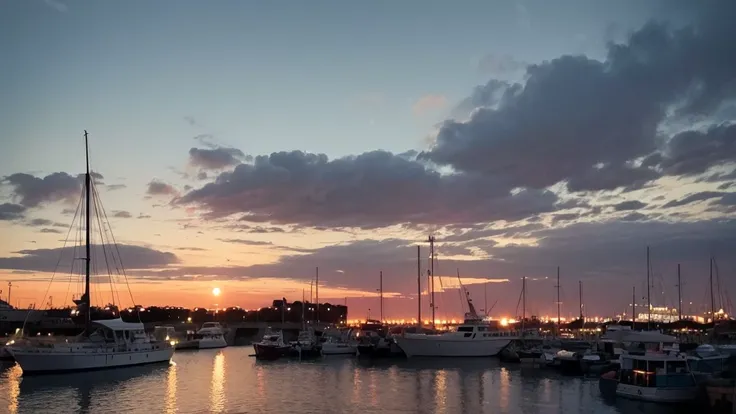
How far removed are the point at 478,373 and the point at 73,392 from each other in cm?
3996

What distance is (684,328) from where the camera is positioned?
13738 cm

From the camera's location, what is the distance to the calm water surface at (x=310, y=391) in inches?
1710

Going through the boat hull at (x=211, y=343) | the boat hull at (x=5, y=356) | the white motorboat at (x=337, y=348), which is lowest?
the boat hull at (x=211, y=343)

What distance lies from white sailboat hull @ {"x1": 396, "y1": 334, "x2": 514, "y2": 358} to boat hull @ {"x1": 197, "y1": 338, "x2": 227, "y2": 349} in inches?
1757

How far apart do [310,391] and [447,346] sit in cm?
3961

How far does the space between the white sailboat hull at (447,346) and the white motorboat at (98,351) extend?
107 feet

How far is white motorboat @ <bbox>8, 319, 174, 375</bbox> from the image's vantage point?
6253cm

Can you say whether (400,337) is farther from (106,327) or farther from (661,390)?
(661,390)

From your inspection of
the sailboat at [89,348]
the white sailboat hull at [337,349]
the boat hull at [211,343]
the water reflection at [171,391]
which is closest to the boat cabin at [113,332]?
the sailboat at [89,348]

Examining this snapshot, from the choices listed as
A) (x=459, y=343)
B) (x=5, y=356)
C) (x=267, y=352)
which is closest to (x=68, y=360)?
(x=5, y=356)

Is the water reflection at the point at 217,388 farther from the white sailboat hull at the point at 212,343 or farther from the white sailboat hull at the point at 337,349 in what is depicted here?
the white sailboat hull at the point at 212,343

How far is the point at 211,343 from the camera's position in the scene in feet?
394

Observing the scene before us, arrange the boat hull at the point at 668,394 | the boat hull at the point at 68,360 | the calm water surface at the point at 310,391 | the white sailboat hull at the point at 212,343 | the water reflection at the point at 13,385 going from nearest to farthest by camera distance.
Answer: the boat hull at the point at 668,394 < the calm water surface at the point at 310,391 < the water reflection at the point at 13,385 < the boat hull at the point at 68,360 < the white sailboat hull at the point at 212,343

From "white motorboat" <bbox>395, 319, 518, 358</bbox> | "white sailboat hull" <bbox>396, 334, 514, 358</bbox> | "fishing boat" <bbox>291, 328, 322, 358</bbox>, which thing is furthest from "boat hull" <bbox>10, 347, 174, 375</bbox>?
"white motorboat" <bbox>395, 319, 518, 358</bbox>
